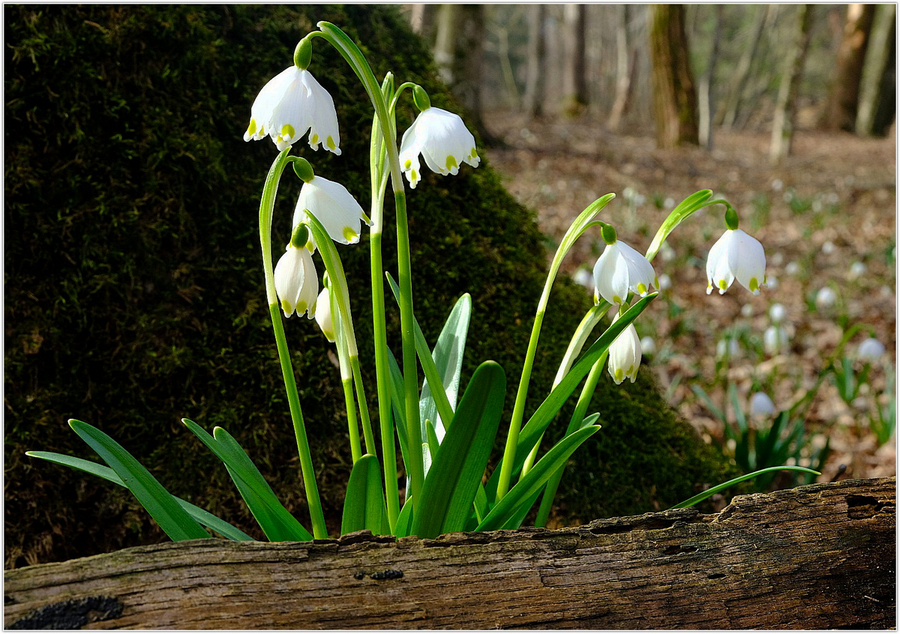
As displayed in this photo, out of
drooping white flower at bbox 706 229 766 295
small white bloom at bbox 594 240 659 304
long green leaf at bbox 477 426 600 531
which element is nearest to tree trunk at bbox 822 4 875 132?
drooping white flower at bbox 706 229 766 295

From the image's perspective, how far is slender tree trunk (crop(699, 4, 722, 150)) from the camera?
959 cm

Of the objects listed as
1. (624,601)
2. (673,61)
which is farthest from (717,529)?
(673,61)

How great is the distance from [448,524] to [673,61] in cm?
977

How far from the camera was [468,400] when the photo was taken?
41.7 inches

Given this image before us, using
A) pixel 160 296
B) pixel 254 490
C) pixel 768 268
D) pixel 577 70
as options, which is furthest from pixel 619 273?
pixel 577 70

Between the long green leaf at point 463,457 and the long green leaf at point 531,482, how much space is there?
5 cm

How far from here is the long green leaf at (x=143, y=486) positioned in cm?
119

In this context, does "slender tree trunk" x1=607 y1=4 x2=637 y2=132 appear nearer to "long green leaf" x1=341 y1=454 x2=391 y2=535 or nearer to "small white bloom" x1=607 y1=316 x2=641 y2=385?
"small white bloom" x1=607 y1=316 x2=641 y2=385

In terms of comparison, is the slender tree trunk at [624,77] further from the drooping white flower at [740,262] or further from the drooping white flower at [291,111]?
the drooping white flower at [291,111]

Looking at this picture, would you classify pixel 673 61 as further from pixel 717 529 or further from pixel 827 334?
pixel 717 529

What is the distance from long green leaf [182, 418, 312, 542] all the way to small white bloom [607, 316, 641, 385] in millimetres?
698

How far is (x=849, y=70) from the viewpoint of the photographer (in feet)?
48.8

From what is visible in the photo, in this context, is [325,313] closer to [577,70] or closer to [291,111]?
[291,111]

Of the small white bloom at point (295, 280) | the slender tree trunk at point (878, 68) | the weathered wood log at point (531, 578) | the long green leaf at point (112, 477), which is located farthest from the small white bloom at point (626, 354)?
the slender tree trunk at point (878, 68)
